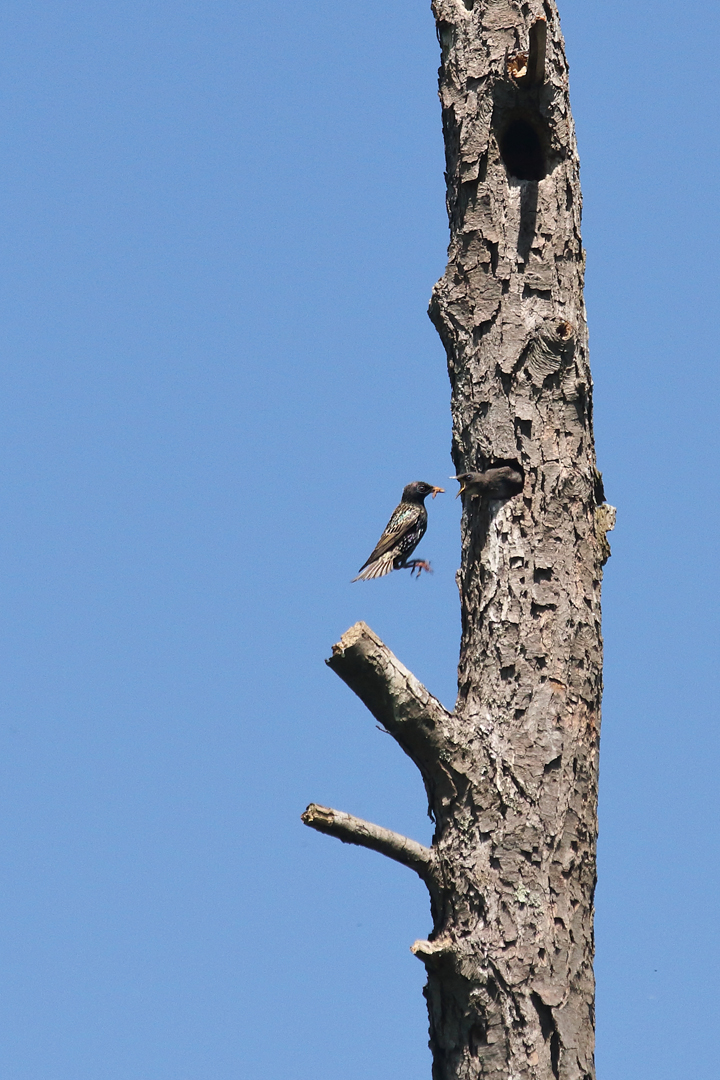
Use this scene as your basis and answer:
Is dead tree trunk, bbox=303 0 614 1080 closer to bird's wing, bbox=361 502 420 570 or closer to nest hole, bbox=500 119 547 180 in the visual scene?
nest hole, bbox=500 119 547 180

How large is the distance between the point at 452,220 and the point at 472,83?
63cm

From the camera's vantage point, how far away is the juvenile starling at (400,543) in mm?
8570

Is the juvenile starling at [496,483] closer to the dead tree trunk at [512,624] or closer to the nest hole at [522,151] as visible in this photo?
the dead tree trunk at [512,624]

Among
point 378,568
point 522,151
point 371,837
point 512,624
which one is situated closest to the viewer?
point 371,837

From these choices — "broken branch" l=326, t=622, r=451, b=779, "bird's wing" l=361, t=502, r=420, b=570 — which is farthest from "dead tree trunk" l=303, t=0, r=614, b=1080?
"bird's wing" l=361, t=502, r=420, b=570

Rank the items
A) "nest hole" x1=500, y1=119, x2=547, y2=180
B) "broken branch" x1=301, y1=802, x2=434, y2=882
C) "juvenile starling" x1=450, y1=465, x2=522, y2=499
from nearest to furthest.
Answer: "broken branch" x1=301, y1=802, x2=434, y2=882 < "juvenile starling" x1=450, y1=465, x2=522, y2=499 < "nest hole" x1=500, y1=119, x2=547, y2=180

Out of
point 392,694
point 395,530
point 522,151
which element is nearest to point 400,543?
point 395,530

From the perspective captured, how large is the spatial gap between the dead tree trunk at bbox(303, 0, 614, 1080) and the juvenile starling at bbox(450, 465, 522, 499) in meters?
0.04

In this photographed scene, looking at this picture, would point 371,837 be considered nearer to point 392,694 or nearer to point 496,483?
point 392,694

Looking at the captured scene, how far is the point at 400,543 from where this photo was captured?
8.65 metres

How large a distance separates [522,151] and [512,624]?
90.2 inches

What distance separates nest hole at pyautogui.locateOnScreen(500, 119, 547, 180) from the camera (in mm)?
6070

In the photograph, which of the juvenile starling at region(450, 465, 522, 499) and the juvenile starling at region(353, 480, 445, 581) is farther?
the juvenile starling at region(353, 480, 445, 581)

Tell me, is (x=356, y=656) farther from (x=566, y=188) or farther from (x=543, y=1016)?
(x=566, y=188)
